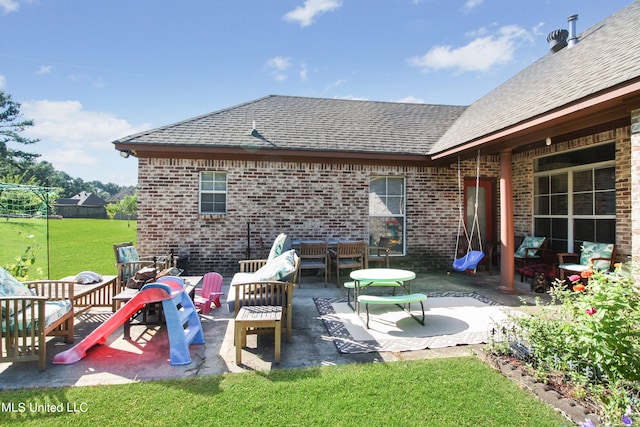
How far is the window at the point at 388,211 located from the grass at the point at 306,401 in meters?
5.71

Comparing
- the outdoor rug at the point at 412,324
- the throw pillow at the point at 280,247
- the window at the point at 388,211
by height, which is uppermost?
the window at the point at 388,211

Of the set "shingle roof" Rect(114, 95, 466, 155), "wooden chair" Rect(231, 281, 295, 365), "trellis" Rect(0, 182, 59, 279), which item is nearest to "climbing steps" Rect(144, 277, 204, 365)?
"wooden chair" Rect(231, 281, 295, 365)

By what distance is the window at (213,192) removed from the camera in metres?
8.16

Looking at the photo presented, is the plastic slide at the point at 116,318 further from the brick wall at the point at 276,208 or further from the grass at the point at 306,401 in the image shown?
the brick wall at the point at 276,208

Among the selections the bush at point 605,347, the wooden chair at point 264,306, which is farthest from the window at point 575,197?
the wooden chair at point 264,306

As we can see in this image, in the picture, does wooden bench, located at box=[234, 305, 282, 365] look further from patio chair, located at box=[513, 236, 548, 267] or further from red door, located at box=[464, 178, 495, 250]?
red door, located at box=[464, 178, 495, 250]

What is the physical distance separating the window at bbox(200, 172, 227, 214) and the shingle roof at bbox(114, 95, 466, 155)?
2.83 feet

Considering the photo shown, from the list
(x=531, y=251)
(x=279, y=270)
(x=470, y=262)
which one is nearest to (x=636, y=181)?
(x=470, y=262)

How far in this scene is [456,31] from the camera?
9391mm

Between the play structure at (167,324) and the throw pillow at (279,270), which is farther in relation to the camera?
the throw pillow at (279,270)

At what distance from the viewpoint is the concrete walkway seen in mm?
3193

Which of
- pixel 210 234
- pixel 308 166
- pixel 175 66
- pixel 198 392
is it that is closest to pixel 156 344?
pixel 198 392

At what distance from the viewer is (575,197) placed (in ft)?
24.2

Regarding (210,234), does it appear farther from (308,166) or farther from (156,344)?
(156,344)
